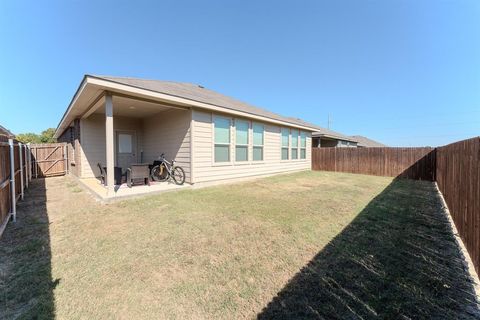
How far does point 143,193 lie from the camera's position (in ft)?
18.7

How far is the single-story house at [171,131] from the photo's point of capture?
5754 millimetres

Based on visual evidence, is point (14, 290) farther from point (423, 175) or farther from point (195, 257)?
point (423, 175)

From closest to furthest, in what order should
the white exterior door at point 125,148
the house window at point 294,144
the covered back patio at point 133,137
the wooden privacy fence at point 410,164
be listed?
the wooden privacy fence at point 410,164
the covered back patio at point 133,137
the white exterior door at point 125,148
the house window at point 294,144

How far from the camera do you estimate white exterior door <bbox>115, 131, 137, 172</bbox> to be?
8.91 meters

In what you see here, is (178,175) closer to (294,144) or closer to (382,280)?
(382,280)

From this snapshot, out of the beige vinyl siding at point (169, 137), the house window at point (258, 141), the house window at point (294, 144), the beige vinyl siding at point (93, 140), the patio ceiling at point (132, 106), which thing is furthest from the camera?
the house window at point (294, 144)

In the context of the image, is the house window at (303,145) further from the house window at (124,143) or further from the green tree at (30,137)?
the green tree at (30,137)

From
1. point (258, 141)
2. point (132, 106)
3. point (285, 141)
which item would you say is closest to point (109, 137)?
point (132, 106)

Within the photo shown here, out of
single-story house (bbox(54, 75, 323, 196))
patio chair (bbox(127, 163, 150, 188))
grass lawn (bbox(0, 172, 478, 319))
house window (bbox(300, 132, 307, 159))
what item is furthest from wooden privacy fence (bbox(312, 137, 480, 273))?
patio chair (bbox(127, 163, 150, 188))

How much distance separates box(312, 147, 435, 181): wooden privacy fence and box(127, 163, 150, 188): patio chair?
38.6 feet

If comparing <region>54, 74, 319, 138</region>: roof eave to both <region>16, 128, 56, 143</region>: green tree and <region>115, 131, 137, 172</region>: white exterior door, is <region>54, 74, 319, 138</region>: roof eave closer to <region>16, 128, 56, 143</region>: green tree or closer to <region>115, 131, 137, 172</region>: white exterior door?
<region>115, 131, 137, 172</region>: white exterior door

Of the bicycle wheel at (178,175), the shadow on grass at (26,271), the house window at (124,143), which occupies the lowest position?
the shadow on grass at (26,271)

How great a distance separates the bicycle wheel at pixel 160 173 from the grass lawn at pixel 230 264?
2955 millimetres

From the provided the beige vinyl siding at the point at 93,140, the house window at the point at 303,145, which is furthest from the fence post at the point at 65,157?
the house window at the point at 303,145
